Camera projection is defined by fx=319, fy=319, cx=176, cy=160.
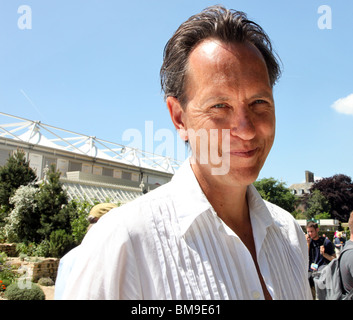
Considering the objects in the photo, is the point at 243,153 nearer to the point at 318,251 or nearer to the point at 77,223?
the point at 318,251

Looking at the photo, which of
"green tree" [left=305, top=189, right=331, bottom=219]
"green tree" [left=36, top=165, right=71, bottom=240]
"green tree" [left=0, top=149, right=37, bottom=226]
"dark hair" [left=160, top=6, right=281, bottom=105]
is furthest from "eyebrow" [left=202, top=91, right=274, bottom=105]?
"green tree" [left=305, top=189, right=331, bottom=219]

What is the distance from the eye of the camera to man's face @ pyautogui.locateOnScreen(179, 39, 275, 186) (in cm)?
110

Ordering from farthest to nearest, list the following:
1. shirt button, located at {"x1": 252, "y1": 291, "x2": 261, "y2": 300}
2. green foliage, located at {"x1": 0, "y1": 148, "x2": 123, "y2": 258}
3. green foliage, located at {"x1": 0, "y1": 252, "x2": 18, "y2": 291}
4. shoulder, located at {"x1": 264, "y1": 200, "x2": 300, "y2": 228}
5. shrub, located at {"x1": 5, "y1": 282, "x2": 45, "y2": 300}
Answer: green foliage, located at {"x1": 0, "y1": 148, "x2": 123, "y2": 258}
green foliage, located at {"x1": 0, "y1": 252, "x2": 18, "y2": 291}
shrub, located at {"x1": 5, "y1": 282, "x2": 45, "y2": 300}
shoulder, located at {"x1": 264, "y1": 200, "x2": 300, "y2": 228}
shirt button, located at {"x1": 252, "y1": 291, "x2": 261, "y2": 300}

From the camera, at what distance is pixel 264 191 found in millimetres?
54625

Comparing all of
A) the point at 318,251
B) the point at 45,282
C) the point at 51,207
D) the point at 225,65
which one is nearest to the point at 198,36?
the point at 225,65

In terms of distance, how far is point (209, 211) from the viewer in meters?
1.12

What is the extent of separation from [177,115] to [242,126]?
30cm

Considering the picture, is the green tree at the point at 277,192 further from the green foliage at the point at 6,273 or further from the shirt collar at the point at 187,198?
the shirt collar at the point at 187,198

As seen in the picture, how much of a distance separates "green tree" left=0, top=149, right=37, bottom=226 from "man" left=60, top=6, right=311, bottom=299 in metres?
17.7

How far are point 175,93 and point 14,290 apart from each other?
33.2 ft

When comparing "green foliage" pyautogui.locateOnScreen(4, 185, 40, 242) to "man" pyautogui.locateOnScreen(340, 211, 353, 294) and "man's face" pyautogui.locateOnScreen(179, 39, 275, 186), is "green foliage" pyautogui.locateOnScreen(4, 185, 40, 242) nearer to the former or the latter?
"man" pyautogui.locateOnScreen(340, 211, 353, 294)

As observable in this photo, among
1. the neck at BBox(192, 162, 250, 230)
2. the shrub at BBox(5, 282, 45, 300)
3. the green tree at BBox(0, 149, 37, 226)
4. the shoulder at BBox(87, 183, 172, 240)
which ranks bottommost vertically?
the shrub at BBox(5, 282, 45, 300)
